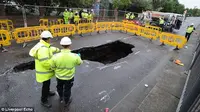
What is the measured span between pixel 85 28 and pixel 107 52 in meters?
3.43

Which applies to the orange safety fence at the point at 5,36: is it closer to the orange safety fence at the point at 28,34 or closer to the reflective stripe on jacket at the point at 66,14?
the orange safety fence at the point at 28,34

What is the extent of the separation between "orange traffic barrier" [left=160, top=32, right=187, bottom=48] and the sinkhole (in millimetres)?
3157

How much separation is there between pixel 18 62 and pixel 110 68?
13.9ft

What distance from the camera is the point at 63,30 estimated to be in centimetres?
988

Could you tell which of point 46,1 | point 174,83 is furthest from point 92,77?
point 46,1

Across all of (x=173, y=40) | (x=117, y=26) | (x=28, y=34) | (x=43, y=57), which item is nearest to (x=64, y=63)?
(x=43, y=57)

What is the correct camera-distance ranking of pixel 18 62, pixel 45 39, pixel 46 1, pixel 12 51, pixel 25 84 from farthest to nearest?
pixel 46 1 → pixel 12 51 → pixel 18 62 → pixel 25 84 → pixel 45 39

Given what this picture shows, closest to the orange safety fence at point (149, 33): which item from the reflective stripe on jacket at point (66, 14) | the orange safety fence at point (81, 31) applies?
the orange safety fence at point (81, 31)

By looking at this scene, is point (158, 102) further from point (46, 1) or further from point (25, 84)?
point (46, 1)

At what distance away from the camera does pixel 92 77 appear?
5.36m

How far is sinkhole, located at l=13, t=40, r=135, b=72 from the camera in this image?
8164 mm

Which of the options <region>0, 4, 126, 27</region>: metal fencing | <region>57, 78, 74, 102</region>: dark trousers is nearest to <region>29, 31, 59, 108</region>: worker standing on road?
<region>57, 78, 74, 102</region>: dark trousers

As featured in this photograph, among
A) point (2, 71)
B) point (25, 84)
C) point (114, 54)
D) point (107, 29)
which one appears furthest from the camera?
point (107, 29)

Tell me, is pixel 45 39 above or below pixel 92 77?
above
